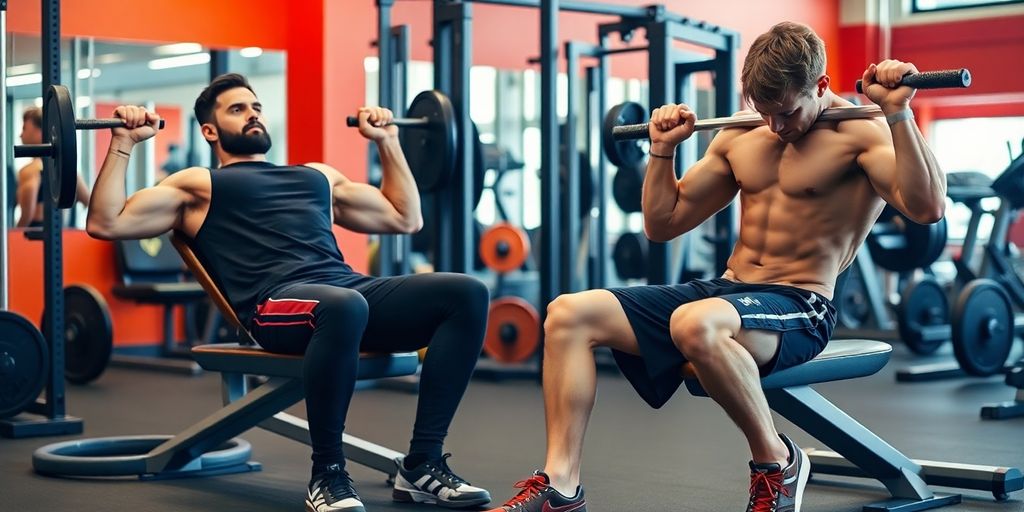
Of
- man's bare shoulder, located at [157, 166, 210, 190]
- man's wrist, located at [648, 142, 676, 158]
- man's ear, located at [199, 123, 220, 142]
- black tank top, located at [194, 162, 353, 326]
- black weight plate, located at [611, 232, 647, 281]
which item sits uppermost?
man's ear, located at [199, 123, 220, 142]

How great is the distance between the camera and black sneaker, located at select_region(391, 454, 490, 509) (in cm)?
257

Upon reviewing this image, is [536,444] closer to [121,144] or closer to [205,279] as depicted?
[205,279]

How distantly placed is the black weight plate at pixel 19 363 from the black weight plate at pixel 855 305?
4.74m

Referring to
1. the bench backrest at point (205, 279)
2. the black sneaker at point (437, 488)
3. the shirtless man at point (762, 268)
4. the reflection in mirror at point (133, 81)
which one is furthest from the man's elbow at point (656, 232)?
the reflection in mirror at point (133, 81)

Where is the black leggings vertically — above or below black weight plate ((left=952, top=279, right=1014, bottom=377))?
above

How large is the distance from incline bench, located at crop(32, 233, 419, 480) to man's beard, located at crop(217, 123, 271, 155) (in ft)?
0.81

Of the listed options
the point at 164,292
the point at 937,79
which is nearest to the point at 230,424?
the point at 937,79

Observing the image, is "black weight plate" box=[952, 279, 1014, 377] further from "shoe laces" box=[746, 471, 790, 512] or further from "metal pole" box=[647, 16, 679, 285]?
"shoe laces" box=[746, 471, 790, 512]

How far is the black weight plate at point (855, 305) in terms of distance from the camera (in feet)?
23.7

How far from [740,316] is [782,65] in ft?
1.46

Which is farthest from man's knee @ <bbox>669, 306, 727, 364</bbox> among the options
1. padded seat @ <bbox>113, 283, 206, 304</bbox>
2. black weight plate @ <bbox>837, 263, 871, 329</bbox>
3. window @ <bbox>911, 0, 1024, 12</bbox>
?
window @ <bbox>911, 0, 1024, 12</bbox>

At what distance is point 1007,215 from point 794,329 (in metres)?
3.71

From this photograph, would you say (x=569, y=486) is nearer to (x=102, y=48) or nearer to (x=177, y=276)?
(x=177, y=276)

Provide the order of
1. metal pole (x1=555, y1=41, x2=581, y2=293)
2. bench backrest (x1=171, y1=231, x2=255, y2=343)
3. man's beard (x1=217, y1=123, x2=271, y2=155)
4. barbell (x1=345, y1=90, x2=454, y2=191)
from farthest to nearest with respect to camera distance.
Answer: metal pole (x1=555, y1=41, x2=581, y2=293) → barbell (x1=345, y1=90, x2=454, y2=191) → man's beard (x1=217, y1=123, x2=271, y2=155) → bench backrest (x1=171, y1=231, x2=255, y2=343)
